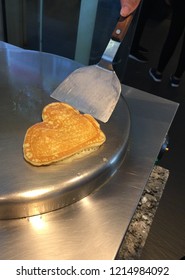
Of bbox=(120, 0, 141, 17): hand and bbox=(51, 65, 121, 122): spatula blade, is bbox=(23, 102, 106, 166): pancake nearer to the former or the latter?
bbox=(51, 65, 121, 122): spatula blade

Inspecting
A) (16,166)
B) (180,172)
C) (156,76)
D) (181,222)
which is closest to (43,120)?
(16,166)

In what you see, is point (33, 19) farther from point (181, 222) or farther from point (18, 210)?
point (18, 210)

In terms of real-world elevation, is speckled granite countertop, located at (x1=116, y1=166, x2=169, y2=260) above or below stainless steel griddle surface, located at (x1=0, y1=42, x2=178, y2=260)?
below

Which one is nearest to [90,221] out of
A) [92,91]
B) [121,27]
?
[92,91]

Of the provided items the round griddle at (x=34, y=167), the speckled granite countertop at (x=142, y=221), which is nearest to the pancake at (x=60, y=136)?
the round griddle at (x=34, y=167)

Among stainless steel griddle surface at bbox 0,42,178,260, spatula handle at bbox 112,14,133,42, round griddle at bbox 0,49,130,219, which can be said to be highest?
spatula handle at bbox 112,14,133,42

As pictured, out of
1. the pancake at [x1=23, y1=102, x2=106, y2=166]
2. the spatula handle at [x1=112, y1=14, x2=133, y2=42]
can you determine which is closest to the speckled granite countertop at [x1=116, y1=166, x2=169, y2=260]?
the pancake at [x1=23, y1=102, x2=106, y2=166]
